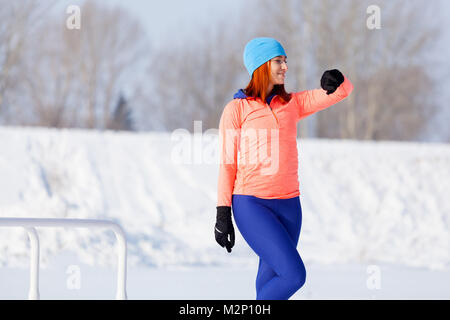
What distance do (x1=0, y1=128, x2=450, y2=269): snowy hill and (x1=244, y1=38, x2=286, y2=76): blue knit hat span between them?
6.94 metres

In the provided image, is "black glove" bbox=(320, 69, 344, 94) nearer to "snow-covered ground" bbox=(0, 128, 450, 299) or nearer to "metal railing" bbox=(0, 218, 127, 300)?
"metal railing" bbox=(0, 218, 127, 300)

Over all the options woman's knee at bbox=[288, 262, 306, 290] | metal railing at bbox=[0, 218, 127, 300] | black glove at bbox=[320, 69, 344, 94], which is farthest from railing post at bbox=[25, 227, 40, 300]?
black glove at bbox=[320, 69, 344, 94]

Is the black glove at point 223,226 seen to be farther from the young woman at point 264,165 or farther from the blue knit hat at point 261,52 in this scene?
the blue knit hat at point 261,52

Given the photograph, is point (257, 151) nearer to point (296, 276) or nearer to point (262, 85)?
point (262, 85)

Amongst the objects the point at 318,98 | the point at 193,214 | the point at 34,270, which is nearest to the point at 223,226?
the point at 318,98

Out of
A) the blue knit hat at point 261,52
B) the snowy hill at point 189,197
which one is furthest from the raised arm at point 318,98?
the snowy hill at point 189,197

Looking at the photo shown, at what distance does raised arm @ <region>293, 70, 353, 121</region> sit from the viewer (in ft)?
13.3

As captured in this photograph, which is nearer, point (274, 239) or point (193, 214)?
point (274, 239)

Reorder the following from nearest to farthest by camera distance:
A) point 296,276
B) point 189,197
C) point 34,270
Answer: point 296,276, point 34,270, point 189,197

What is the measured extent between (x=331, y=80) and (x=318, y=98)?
0.14 m

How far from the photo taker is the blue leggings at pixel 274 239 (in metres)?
3.69

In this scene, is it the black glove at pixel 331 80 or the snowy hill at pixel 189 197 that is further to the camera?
the snowy hill at pixel 189 197

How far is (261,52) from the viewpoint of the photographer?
13.1ft

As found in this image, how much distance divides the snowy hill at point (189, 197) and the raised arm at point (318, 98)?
271 inches
